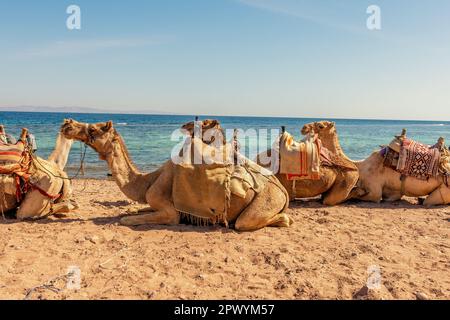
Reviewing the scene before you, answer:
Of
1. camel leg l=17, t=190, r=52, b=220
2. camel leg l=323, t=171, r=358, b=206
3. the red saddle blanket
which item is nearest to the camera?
camel leg l=17, t=190, r=52, b=220

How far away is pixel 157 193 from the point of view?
5410mm

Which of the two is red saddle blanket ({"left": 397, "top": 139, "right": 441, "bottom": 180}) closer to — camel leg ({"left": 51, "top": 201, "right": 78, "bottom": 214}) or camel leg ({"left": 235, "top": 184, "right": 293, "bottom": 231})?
camel leg ({"left": 235, "top": 184, "right": 293, "bottom": 231})

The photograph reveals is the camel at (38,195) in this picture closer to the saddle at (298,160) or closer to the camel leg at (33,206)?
the camel leg at (33,206)

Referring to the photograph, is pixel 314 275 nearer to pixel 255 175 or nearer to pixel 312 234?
pixel 312 234

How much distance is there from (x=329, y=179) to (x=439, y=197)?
2294 mm

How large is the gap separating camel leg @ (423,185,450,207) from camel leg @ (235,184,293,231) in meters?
3.51

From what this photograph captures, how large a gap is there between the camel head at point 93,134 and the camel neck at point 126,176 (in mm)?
84

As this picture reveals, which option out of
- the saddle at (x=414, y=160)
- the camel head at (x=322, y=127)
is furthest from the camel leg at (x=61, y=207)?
the saddle at (x=414, y=160)

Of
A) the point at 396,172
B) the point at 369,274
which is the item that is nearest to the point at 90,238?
the point at 369,274

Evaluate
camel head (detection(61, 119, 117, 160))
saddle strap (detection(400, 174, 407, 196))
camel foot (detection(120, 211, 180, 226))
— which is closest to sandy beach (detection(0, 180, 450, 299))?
camel foot (detection(120, 211, 180, 226))

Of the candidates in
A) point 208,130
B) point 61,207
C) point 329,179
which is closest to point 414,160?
point 329,179

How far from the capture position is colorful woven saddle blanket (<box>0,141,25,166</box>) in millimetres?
5531
